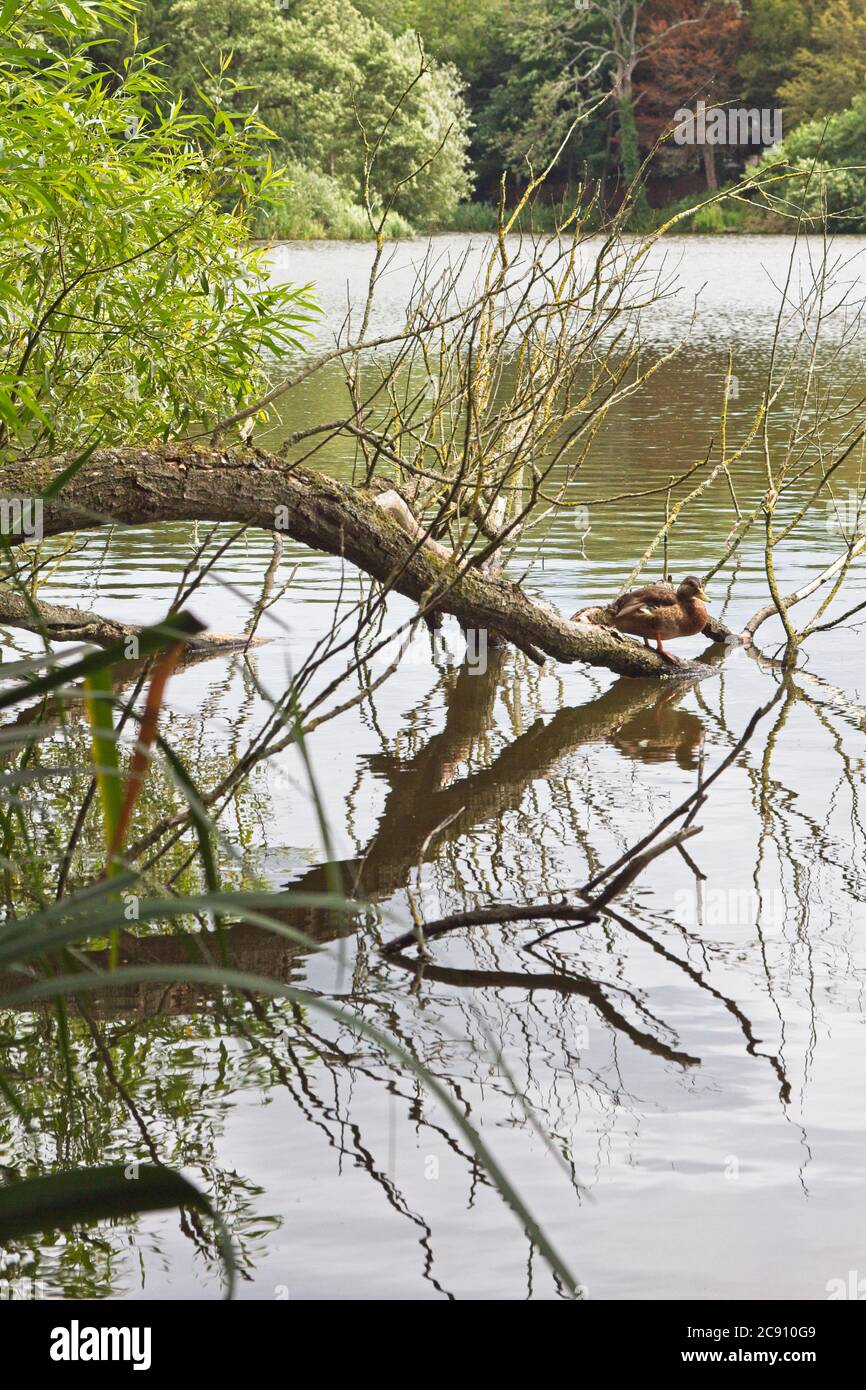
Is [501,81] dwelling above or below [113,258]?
above

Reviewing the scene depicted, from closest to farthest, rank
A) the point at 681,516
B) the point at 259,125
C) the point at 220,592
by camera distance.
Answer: the point at 259,125
the point at 220,592
the point at 681,516

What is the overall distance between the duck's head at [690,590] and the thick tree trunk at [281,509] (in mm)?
583

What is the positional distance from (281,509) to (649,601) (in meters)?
2.28

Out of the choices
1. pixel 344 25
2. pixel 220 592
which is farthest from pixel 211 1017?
pixel 344 25

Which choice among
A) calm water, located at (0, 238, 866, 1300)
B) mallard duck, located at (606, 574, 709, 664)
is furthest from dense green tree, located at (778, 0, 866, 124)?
calm water, located at (0, 238, 866, 1300)

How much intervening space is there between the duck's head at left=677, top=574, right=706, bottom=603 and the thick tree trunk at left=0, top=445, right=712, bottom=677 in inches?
23.0

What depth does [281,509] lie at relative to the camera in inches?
260

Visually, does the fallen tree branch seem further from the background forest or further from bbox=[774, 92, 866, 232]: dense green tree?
bbox=[774, 92, 866, 232]: dense green tree

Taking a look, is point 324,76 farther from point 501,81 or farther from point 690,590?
point 690,590

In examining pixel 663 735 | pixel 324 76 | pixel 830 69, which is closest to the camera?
pixel 663 735

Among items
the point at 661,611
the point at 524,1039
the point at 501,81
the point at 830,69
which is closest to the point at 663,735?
the point at 661,611
